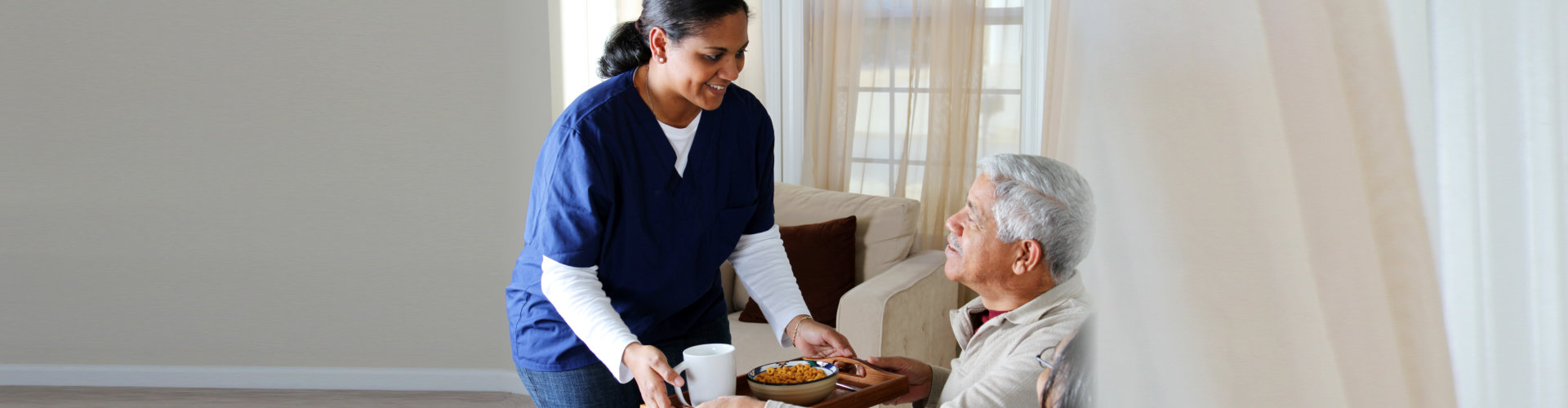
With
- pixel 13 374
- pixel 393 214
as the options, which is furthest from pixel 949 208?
pixel 13 374

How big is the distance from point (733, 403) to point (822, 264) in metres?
1.70

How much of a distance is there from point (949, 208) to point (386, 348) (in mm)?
2184

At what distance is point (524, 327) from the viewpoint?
4.46 feet

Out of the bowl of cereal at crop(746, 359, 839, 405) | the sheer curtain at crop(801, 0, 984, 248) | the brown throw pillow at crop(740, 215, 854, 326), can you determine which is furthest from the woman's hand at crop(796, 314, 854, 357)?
the sheer curtain at crop(801, 0, 984, 248)

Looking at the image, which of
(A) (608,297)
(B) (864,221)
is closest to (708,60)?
(A) (608,297)

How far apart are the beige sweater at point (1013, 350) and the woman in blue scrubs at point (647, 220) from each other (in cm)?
19

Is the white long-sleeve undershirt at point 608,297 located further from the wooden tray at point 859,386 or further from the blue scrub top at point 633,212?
the wooden tray at point 859,386

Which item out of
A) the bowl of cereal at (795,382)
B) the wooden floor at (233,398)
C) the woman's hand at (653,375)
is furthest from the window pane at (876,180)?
the woman's hand at (653,375)

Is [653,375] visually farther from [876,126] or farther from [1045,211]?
[876,126]

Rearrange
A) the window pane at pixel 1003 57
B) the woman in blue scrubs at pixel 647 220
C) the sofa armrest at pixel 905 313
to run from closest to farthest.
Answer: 1. the woman in blue scrubs at pixel 647 220
2. the sofa armrest at pixel 905 313
3. the window pane at pixel 1003 57

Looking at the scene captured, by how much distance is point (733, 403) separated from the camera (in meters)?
1.14

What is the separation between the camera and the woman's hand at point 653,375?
43.9 inches

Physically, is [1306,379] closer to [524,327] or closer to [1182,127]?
[1182,127]

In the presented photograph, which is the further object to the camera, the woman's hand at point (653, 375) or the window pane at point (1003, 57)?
the window pane at point (1003, 57)
